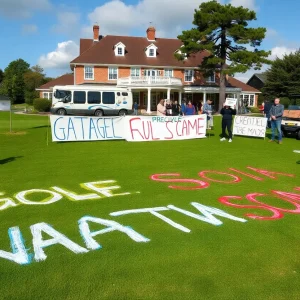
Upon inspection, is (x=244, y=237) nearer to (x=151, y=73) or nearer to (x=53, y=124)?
(x=53, y=124)

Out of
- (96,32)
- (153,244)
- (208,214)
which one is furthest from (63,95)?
(153,244)

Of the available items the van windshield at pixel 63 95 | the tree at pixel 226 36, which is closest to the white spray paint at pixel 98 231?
the van windshield at pixel 63 95

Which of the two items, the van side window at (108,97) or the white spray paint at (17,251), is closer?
the white spray paint at (17,251)

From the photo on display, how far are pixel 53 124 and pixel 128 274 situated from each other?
35.2ft

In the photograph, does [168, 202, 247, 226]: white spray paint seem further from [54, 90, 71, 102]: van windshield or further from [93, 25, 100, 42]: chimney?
[93, 25, 100, 42]: chimney

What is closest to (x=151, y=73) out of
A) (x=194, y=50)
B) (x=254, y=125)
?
(x=194, y=50)

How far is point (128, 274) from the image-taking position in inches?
143

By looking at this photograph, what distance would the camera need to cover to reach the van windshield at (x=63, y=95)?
2872cm

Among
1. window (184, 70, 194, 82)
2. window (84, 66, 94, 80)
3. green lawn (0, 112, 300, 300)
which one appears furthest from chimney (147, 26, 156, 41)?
green lawn (0, 112, 300, 300)

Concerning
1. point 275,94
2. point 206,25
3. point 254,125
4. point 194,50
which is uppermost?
point 206,25

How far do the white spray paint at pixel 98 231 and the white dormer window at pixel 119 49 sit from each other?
42.9 meters

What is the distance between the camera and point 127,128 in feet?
47.7

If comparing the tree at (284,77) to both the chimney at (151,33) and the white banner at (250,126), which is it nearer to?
the chimney at (151,33)

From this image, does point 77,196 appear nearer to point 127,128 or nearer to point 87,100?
point 127,128
